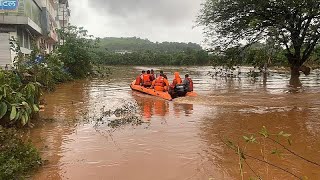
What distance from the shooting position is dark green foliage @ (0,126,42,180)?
584 centimetres

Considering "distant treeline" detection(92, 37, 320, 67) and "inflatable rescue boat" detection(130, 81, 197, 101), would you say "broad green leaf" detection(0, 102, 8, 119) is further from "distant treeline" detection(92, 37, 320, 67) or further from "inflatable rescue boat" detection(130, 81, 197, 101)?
"distant treeline" detection(92, 37, 320, 67)

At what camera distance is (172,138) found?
9.04 m

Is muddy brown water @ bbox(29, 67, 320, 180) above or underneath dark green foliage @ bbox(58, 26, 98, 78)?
underneath

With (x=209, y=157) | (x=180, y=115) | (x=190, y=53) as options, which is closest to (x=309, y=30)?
(x=180, y=115)

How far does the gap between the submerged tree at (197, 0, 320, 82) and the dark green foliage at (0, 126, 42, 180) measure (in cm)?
1622

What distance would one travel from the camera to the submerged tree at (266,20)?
21.5 meters

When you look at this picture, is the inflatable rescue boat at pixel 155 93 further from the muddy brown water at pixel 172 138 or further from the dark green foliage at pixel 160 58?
the dark green foliage at pixel 160 58

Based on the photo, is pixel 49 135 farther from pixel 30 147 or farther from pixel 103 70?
pixel 103 70

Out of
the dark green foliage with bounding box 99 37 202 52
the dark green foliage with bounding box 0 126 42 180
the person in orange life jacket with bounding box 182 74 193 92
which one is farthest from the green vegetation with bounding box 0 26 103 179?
the dark green foliage with bounding box 99 37 202 52

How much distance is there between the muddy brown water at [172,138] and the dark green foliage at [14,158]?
252mm

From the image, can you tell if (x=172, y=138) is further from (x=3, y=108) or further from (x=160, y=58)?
(x=160, y=58)

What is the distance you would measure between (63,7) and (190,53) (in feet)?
76.3

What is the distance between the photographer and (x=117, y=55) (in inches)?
2625

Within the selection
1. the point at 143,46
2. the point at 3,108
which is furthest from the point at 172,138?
the point at 143,46
